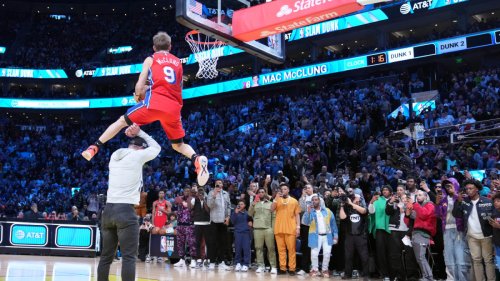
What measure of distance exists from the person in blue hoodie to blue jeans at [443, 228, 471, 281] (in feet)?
15.8

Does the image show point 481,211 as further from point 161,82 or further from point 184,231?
point 184,231

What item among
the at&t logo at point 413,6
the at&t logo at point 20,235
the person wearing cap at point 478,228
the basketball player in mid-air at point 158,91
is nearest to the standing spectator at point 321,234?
the person wearing cap at point 478,228

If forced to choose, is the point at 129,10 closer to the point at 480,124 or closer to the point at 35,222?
the point at 35,222

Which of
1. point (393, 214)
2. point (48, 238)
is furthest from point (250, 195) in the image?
point (48, 238)

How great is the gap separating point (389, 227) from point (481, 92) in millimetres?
11856

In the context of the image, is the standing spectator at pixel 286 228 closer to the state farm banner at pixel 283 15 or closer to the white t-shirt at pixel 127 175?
the state farm banner at pixel 283 15

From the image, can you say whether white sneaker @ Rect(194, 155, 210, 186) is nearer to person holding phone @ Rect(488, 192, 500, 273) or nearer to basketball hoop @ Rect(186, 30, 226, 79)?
person holding phone @ Rect(488, 192, 500, 273)

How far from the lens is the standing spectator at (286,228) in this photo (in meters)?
12.2

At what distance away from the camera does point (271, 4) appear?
10367 mm

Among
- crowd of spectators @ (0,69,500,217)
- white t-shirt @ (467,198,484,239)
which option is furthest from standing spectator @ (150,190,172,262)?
white t-shirt @ (467,198,484,239)

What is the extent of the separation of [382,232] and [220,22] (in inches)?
219

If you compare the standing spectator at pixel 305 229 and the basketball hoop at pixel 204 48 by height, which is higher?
the basketball hoop at pixel 204 48

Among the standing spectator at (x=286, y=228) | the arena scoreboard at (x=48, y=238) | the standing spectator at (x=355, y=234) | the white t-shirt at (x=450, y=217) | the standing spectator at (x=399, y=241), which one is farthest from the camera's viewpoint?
the arena scoreboard at (x=48, y=238)

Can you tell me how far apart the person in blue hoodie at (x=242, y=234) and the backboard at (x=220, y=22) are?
392 centimetres
